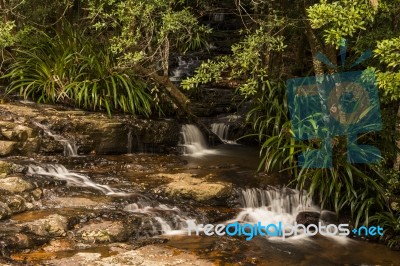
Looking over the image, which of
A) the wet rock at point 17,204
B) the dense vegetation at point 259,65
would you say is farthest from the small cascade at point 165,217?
the dense vegetation at point 259,65

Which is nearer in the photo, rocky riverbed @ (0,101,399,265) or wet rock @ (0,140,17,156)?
rocky riverbed @ (0,101,399,265)

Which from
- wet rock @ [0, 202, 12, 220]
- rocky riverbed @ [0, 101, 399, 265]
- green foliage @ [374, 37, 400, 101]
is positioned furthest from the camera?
wet rock @ [0, 202, 12, 220]

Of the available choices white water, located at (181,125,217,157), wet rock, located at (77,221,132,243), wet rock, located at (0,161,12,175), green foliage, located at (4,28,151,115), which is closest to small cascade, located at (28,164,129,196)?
wet rock, located at (0,161,12,175)

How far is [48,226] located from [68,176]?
1769 millimetres

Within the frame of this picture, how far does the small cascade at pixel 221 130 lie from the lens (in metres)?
10.3

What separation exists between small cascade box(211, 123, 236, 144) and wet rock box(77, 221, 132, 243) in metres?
4.90

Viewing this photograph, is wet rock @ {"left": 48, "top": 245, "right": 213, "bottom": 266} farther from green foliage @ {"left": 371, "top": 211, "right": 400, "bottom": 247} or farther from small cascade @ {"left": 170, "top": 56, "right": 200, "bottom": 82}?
small cascade @ {"left": 170, "top": 56, "right": 200, "bottom": 82}

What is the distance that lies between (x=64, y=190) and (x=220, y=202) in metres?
2.10

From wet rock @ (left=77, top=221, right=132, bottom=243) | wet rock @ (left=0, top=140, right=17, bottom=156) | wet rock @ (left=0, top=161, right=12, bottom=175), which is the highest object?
wet rock @ (left=0, top=140, right=17, bottom=156)

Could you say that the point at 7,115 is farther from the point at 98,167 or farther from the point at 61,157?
the point at 98,167

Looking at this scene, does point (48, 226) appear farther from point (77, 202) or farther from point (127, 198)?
point (127, 198)

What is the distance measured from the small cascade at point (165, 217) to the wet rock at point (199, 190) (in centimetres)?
39

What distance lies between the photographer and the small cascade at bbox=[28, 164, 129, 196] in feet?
22.1

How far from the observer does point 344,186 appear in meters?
6.70
